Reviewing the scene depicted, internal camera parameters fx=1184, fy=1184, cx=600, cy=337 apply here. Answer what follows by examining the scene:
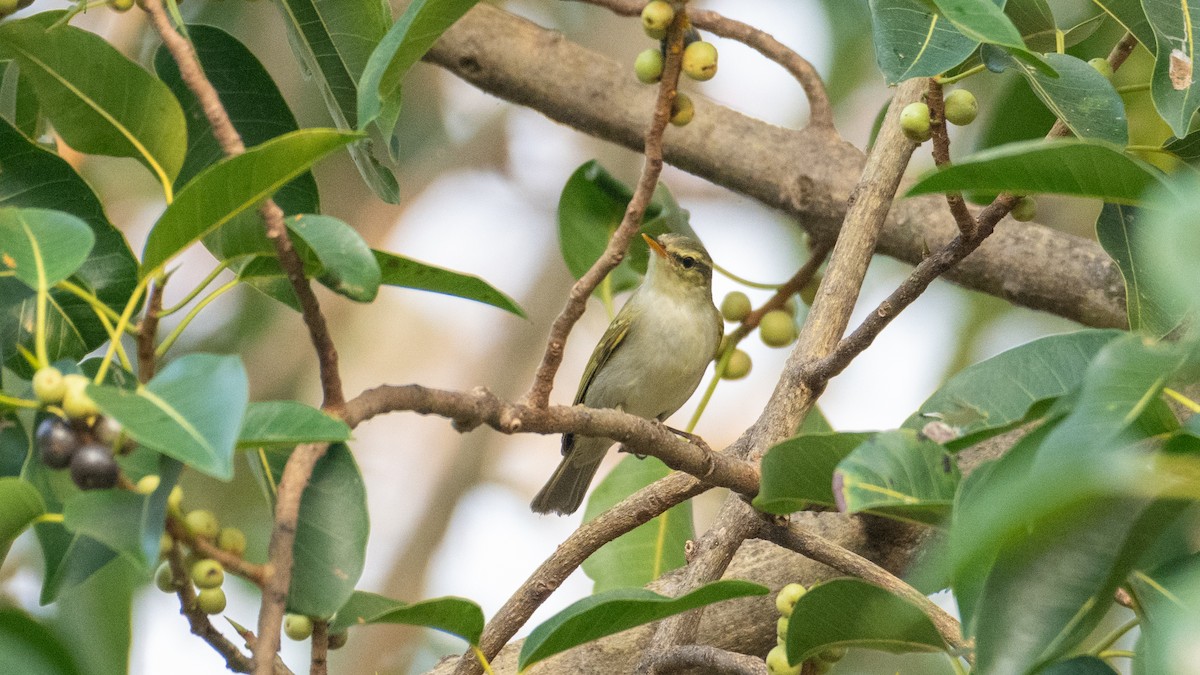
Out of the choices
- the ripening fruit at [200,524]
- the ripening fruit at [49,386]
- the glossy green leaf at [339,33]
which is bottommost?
the ripening fruit at [200,524]

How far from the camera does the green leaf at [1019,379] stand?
169 cm

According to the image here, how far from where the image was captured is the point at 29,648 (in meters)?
1.52

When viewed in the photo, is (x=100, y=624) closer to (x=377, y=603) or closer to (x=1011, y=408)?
(x=377, y=603)

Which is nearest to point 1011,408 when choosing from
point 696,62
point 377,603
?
point 696,62

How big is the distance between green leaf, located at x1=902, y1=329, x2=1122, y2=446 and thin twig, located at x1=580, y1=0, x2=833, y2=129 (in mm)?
1023

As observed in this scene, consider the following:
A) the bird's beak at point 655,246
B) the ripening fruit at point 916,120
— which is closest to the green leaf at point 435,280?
the ripening fruit at point 916,120

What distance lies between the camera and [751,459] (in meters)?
2.76

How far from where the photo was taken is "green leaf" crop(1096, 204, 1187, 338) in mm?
2381

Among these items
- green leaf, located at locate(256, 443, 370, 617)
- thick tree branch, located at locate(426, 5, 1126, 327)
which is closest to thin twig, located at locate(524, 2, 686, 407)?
green leaf, located at locate(256, 443, 370, 617)

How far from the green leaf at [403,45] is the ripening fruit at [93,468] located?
577 mm

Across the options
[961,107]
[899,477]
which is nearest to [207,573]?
[899,477]

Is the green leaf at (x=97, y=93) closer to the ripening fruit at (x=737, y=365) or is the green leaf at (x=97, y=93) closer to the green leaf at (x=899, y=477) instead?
the green leaf at (x=899, y=477)

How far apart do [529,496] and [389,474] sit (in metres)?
0.94

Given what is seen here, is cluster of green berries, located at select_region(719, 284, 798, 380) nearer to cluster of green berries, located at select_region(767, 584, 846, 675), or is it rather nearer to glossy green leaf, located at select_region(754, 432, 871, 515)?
cluster of green berries, located at select_region(767, 584, 846, 675)
